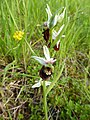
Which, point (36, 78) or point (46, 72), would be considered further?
point (36, 78)

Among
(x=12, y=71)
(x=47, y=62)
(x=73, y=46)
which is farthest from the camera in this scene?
(x=73, y=46)

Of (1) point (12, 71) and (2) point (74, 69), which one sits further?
(2) point (74, 69)

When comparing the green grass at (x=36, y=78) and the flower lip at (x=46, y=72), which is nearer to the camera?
the flower lip at (x=46, y=72)

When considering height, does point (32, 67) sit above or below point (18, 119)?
above

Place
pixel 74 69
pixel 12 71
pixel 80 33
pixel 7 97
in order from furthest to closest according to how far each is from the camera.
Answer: pixel 80 33
pixel 74 69
pixel 12 71
pixel 7 97

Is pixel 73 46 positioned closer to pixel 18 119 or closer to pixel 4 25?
pixel 4 25

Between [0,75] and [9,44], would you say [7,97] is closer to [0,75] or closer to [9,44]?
[0,75]

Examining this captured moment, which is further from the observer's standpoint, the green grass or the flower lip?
the green grass

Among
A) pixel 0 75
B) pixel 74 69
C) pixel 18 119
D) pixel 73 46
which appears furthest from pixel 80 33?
pixel 18 119

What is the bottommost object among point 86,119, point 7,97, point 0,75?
point 86,119
